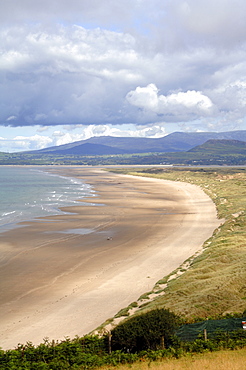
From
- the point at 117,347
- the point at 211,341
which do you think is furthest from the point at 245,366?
the point at 117,347

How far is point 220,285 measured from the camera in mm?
27703

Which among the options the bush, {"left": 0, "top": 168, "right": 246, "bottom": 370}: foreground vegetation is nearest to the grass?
{"left": 0, "top": 168, "right": 246, "bottom": 370}: foreground vegetation

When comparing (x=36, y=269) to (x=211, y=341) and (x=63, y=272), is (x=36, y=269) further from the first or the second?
(x=211, y=341)

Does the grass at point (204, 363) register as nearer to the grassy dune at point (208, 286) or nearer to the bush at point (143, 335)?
the bush at point (143, 335)

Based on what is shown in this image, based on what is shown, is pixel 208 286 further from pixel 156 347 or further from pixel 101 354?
pixel 101 354

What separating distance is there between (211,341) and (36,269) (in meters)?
23.6

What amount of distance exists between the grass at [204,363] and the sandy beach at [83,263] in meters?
7.91

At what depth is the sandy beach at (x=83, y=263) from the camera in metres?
Answer: 27.0

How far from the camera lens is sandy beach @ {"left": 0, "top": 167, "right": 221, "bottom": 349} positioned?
2703cm

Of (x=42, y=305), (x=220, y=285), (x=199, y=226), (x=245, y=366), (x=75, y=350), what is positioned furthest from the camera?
(x=199, y=226)

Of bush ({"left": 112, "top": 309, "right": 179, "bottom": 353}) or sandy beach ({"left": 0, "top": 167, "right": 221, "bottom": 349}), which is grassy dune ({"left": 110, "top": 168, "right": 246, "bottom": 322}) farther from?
bush ({"left": 112, "top": 309, "right": 179, "bottom": 353})

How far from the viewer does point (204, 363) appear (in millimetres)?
17469

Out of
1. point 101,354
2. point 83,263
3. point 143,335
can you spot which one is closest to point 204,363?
point 143,335

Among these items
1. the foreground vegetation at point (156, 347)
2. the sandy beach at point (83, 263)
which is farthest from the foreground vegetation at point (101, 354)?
the sandy beach at point (83, 263)
